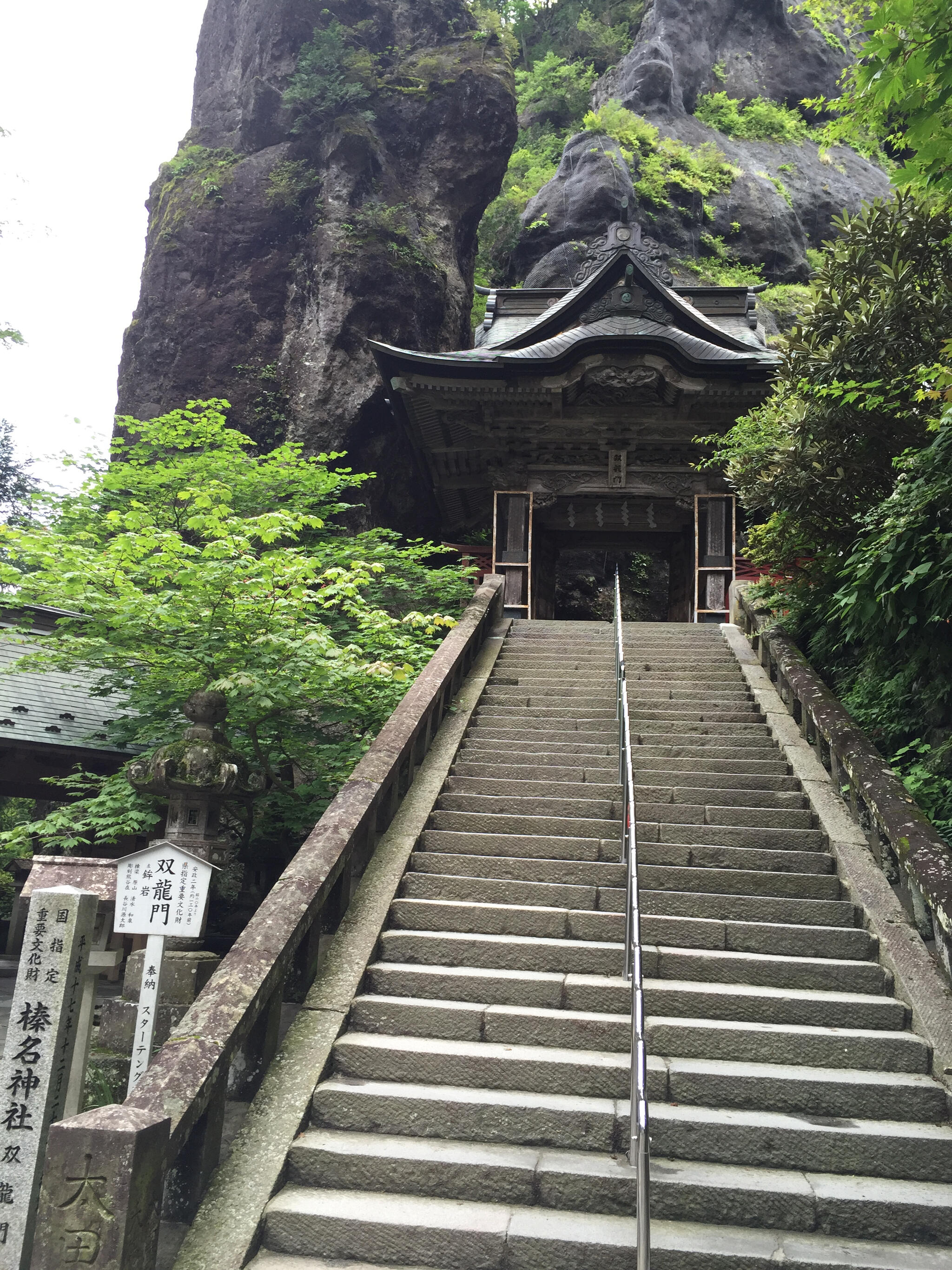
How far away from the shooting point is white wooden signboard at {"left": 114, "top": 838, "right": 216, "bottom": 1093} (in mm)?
4289

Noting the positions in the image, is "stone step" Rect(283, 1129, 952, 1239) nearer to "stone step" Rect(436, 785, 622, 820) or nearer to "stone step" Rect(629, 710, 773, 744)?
"stone step" Rect(436, 785, 622, 820)

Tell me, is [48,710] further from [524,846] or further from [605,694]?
[524,846]

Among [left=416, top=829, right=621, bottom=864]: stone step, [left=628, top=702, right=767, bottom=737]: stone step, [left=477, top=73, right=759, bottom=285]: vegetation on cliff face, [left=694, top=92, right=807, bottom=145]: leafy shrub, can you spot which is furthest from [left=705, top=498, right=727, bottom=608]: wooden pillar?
[left=694, top=92, right=807, bottom=145]: leafy shrub

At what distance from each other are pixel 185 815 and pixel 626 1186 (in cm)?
342

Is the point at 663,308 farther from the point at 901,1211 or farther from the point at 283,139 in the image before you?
the point at 901,1211

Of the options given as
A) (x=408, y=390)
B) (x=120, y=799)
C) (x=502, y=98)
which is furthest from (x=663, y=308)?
(x=120, y=799)

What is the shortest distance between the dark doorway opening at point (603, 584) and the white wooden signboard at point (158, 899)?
19245 mm

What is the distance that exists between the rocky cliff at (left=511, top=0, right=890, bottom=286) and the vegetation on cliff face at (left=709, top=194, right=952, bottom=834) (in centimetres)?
1835

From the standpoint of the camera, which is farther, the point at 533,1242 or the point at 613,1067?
the point at 613,1067

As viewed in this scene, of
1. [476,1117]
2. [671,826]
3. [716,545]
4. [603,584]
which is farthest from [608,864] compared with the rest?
[603,584]

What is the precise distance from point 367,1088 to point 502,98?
22201mm

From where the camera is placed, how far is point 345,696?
780 centimetres

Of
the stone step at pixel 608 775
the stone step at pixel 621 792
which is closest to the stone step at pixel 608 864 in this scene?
the stone step at pixel 621 792

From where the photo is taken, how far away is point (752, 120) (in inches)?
1148
